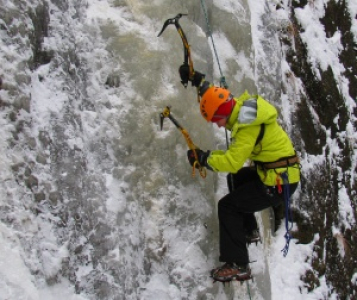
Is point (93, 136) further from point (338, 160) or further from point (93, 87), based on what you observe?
point (338, 160)

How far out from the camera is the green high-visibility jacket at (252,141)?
162 inches

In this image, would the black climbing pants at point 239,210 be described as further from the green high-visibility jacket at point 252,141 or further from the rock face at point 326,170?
the rock face at point 326,170

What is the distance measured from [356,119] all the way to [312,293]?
4.40 m

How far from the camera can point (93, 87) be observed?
183 inches

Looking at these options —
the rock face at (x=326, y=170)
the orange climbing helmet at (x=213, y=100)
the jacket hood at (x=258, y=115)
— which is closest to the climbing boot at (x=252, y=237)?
the jacket hood at (x=258, y=115)

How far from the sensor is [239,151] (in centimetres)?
411

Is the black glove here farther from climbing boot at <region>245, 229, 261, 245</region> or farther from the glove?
climbing boot at <region>245, 229, 261, 245</region>

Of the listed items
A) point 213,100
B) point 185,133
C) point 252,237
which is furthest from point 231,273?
point 213,100

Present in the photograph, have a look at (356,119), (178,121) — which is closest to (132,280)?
(178,121)

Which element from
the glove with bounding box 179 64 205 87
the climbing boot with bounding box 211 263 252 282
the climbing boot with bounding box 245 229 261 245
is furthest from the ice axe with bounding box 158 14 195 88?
the climbing boot with bounding box 211 263 252 282

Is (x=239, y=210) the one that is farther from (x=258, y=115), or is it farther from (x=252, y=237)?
(x=258, y=115)

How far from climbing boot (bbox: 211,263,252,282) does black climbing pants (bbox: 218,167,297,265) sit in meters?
0.06

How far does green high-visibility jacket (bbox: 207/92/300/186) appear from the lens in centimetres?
412

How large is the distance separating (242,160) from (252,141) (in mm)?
205
